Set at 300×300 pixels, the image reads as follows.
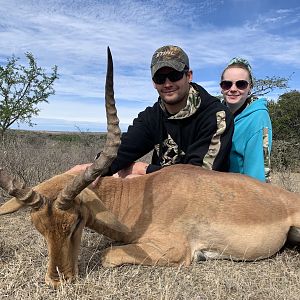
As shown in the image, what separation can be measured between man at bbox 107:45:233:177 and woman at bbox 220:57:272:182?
1.46ft

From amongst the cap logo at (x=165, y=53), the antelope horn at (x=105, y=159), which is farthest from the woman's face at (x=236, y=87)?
the antelope horn at (x=105, y=159)

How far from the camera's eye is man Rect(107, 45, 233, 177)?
5.95m

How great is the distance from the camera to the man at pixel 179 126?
Result: 595 centimetres

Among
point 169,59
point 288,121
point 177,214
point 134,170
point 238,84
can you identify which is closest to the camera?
point 177,214

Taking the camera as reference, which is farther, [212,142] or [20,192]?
[212,142]

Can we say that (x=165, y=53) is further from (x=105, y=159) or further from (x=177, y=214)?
(x=105, y=159)

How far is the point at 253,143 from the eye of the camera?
662 centimetres

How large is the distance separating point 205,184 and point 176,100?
137 cm

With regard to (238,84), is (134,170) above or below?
below

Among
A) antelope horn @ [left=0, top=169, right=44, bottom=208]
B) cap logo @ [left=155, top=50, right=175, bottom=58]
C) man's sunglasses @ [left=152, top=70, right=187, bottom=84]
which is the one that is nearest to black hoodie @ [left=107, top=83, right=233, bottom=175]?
man's sunglasses @ [left=152, top=70, right=187, bottom=84]


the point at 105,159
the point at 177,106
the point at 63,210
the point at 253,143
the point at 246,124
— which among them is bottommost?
the point at 63,210

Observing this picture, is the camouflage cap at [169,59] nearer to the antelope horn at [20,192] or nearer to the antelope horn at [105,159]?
the antelope horn at [105,159]

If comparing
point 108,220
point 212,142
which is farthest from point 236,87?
point 108,220

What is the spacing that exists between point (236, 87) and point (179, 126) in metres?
1.46
